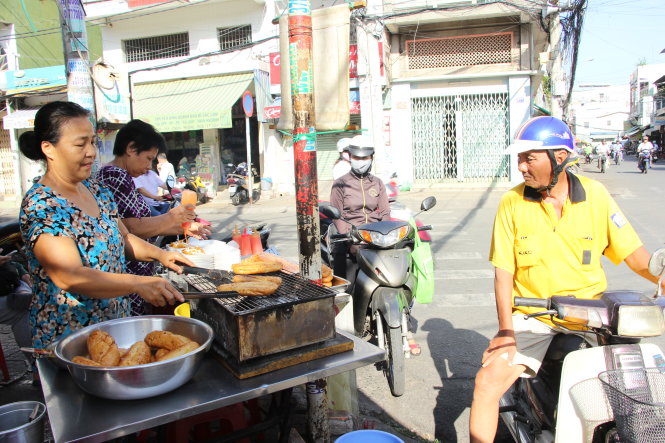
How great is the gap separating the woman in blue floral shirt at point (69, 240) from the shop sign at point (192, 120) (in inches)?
535

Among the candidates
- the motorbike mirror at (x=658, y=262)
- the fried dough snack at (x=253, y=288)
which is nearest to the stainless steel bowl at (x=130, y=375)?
the fried dough snack at (x=253, y=288)

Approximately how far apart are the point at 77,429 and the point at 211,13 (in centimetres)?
1764

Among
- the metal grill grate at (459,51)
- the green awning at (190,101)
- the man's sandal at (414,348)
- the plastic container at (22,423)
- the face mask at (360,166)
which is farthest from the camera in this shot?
the metal grill grate at (459,51)

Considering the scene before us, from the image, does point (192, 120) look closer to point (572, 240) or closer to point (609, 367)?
point (572, 240)

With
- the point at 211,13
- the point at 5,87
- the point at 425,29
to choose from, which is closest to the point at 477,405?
the point at 425,29

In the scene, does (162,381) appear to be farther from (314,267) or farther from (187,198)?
(187,198)

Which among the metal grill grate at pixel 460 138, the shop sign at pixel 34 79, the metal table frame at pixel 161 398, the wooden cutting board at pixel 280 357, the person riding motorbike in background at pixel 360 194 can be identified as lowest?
the metal table frame at pixel 161 398

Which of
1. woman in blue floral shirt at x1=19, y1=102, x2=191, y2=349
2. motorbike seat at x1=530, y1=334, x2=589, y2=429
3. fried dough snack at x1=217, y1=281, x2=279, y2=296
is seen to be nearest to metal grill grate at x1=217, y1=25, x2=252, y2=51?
woman in blue floral shirt at x1=19, y1=102, x2=191, y2=349

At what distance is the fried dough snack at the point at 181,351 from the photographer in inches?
69.2

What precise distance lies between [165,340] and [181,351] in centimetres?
16

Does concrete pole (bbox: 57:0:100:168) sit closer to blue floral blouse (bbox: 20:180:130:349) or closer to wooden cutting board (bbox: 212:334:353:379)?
blue floral blouse (bbox: 20:180:130:349)

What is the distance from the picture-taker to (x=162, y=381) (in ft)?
5.46

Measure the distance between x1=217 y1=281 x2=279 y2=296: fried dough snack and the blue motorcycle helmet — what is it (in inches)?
49.9

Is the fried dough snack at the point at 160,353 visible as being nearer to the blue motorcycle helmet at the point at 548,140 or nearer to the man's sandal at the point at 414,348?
the blue motorcycle helmet at the point at 548,140
